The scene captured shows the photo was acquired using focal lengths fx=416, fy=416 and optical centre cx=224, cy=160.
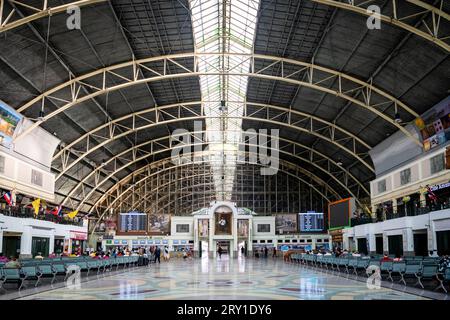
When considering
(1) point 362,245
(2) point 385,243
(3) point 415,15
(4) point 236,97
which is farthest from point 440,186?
(4) point 236,97

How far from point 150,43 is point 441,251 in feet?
80.3

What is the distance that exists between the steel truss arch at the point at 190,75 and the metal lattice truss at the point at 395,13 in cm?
796

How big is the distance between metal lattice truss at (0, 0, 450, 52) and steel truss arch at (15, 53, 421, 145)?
796 centimetres

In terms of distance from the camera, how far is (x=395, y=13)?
71.7 ft

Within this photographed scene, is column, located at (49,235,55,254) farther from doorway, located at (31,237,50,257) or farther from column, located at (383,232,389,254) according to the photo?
column, located at (383,232,389,254)

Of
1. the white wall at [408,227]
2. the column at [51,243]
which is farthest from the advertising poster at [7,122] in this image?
the white wall at [408,227]

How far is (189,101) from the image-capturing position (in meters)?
43.0

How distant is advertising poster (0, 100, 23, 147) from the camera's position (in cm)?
2964

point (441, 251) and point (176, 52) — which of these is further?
point (176, 52)

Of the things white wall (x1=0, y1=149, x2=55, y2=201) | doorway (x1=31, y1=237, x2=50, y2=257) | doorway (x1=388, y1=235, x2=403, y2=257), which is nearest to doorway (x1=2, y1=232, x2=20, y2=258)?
doorway (x1=31, y1=237, x2=50, y2=257)

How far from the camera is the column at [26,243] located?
109 feet
